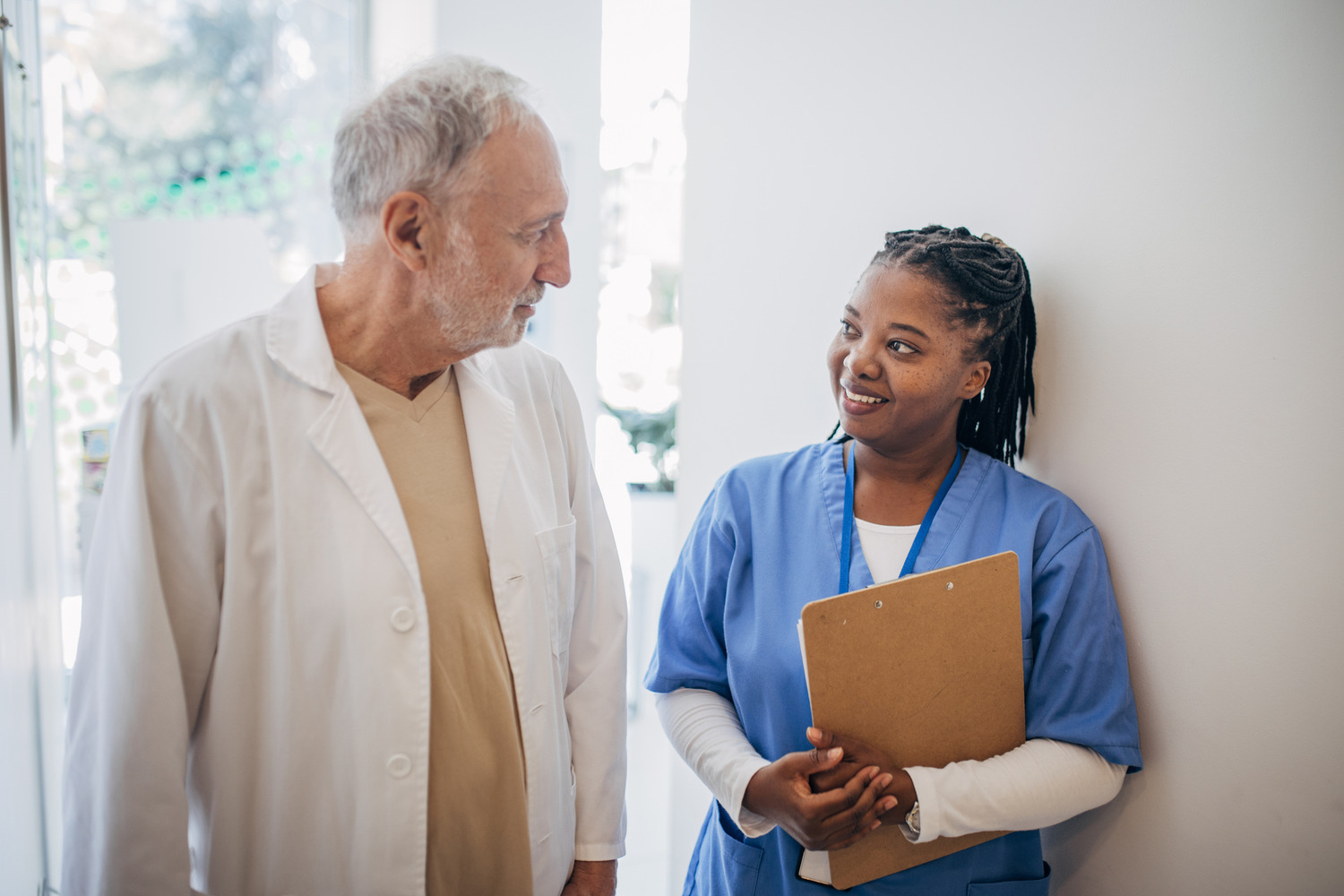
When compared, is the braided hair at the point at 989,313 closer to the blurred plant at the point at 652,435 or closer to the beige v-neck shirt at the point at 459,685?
the beige v-neck shirt at the point at 459,685

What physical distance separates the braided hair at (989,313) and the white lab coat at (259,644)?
68cm

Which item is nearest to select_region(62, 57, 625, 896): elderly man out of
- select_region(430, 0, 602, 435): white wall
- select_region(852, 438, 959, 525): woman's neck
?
select_region(852, 438, 959, 525): woman's neck

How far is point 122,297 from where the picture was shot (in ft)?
7.25

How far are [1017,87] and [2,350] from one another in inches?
80.1

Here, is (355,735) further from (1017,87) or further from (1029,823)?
(1017,87)

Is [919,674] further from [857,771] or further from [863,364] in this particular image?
[863,364]

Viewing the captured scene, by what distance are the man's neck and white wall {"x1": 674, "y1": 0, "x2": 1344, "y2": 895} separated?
35.0 inches

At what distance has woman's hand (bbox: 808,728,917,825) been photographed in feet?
3.35

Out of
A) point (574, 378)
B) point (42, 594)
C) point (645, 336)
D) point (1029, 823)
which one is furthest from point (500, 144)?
point (645, 336)

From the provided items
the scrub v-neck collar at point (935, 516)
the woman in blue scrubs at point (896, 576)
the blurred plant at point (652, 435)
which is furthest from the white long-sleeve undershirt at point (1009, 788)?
the blurred plant at point (652, 435)

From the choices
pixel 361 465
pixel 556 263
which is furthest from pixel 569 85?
pixel 361 465

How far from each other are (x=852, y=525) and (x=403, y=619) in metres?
0.64

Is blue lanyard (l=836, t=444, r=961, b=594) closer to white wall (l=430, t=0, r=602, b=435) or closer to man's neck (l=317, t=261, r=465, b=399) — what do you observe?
man's neck (l=317, t=261, r=465, b=399)

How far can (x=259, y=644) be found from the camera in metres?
0.94
